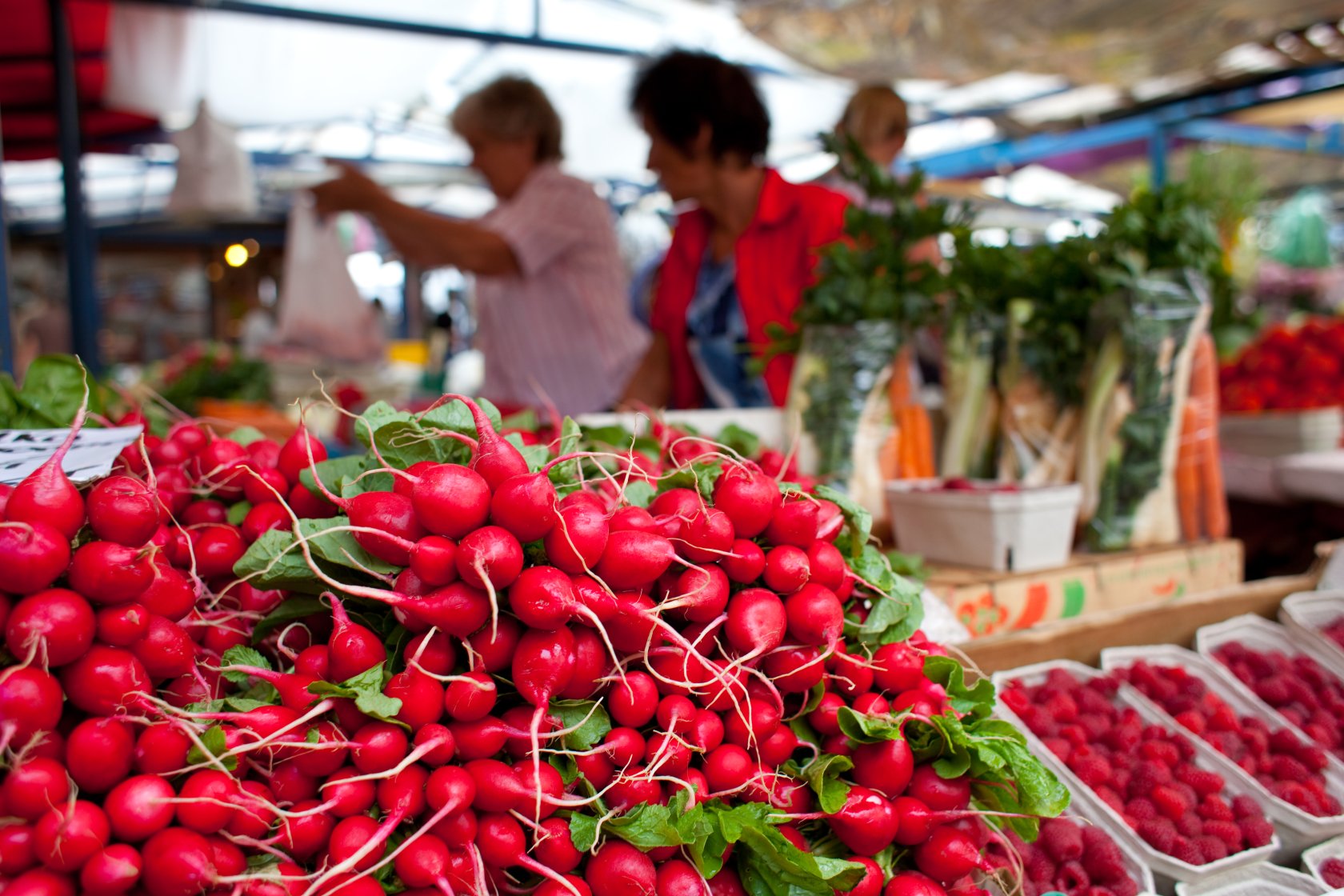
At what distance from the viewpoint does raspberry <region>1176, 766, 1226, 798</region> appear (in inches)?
60.4

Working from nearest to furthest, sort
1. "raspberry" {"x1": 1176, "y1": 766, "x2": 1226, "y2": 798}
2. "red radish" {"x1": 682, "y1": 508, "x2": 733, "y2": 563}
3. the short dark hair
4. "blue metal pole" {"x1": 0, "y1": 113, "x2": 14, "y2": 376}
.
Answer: "red radish" {"x1": 682, "y1": 508, "x2": 733, "y2": 563}
"raspberry" {"x1": 1176, "y1": 766, "x2": 1226, "y2": 798}
"blue metal pole" {"x1": 0, "y1": 113, "x2": 14, "y2": 376}
the short dark hair

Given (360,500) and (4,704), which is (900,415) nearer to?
(360,500)

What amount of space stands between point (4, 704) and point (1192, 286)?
242cm

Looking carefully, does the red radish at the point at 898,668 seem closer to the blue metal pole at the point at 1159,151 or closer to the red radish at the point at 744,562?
the red radish at the point at 744,562

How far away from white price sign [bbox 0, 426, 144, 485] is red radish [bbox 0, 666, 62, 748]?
0.24m

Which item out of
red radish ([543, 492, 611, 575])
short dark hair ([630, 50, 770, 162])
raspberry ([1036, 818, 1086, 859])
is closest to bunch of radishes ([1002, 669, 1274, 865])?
raspberry ([1036, 818, 1086, 859])

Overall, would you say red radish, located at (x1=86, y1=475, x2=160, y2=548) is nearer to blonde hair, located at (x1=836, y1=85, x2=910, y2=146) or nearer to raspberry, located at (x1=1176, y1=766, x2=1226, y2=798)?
raspberry, located at (x1=1176, y1=766, x2=1226, y2=798)

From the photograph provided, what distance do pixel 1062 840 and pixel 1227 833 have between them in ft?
1.02

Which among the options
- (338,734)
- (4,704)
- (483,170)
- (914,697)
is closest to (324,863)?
(338,734)

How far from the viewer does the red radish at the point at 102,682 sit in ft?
2.85

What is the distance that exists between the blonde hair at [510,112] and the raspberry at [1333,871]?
3191 millimetres

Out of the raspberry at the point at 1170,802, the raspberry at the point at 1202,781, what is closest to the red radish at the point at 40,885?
the raspberry at the point at 1170,802

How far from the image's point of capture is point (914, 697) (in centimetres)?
115

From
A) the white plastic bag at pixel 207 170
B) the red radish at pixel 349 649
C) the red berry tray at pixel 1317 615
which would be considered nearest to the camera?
the red radish at pixel 349 649
